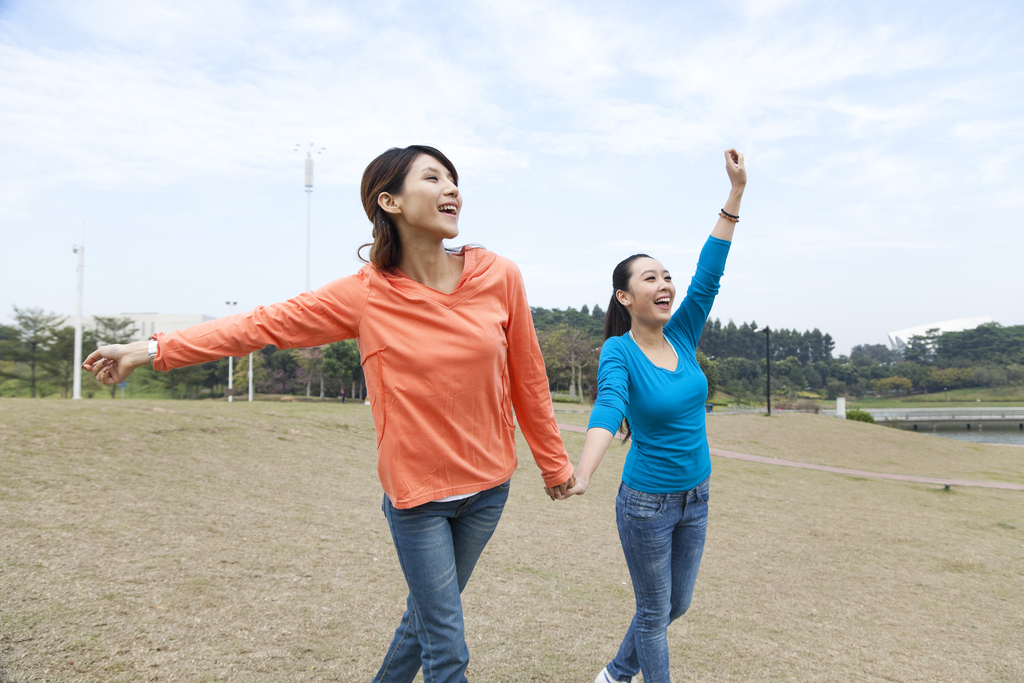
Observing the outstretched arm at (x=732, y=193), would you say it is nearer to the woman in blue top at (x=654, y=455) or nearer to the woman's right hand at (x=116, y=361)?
the woman in blue top at (x=654, y=455)

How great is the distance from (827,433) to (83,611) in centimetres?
2346

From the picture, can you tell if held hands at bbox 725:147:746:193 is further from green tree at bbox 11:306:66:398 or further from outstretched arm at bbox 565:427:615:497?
green tree at bbox 11:306:66:398

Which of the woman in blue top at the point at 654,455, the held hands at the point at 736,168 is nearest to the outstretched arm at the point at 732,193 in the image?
the held hands at the point at 736,168

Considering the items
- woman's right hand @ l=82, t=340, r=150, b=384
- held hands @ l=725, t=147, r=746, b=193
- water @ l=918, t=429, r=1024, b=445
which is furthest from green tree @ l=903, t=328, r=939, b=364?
woman's right hand @ l=82, t=340, r=150, b=384

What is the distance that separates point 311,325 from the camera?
6.28 ft

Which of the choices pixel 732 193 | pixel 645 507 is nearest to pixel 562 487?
pixel 645 507

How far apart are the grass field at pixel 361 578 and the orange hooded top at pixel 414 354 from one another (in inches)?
75.9

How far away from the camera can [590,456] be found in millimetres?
2303

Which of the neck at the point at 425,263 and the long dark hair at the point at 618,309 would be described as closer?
the neck at the point at 425,263

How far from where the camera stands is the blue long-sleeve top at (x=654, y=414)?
2.50m

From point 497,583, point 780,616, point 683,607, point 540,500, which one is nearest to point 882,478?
point 540,500

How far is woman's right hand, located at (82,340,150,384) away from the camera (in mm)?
1788

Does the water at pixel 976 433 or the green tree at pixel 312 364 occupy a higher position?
the green tree at pixel 312 364

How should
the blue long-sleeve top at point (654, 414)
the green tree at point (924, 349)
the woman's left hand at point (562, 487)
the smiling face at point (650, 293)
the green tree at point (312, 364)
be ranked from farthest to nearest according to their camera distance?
the green tree at point (924, 349), the green tree at point (312, 364), the smiling face at point (650, 293), the blue long-sleeve top at point (654, 414), the woman's left hand at point (562, 487)
